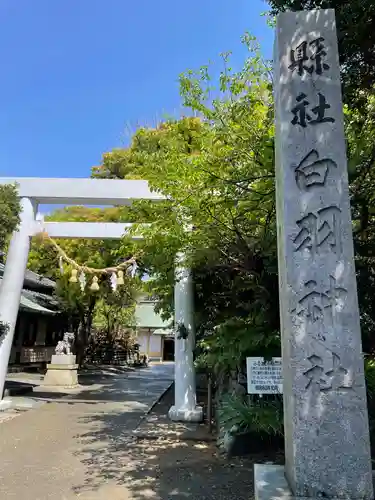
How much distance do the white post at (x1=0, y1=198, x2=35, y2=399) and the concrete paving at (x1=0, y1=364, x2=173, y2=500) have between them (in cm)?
168

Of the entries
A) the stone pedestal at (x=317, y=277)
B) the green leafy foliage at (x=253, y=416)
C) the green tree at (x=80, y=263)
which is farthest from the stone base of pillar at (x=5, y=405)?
the stone pedestal at (x=317, y=277)

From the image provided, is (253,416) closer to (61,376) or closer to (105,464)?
(105,464)

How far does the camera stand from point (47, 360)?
22.1 metres

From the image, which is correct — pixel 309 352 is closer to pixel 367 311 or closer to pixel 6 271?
pixel 367 311

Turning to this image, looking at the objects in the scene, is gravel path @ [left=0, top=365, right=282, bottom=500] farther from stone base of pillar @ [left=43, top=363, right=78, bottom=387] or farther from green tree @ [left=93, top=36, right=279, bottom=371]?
stone base of pillar @ [left=43, top=363, right=78, bottom=387]

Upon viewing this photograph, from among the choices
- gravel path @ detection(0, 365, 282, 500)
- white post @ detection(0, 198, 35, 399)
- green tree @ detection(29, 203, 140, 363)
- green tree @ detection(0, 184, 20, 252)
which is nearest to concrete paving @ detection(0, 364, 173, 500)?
gravel path @ detection(0, 365, 282, 500)

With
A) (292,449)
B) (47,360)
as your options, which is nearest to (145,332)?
(47,360)

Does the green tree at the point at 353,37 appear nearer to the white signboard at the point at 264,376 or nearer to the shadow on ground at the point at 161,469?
the white signboard at the point at 264,376

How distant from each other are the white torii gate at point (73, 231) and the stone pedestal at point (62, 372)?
5.14 m

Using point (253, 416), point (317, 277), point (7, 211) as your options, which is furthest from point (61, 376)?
point (317, 277)

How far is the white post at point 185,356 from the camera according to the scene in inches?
357

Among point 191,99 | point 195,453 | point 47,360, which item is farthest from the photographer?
point 47,360

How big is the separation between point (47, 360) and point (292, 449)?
70.0 ft

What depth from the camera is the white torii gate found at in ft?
31.1
